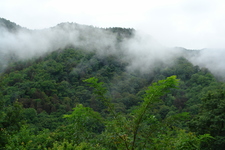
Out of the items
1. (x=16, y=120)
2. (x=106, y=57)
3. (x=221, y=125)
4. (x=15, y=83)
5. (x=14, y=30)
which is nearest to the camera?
(x=16, y=120)

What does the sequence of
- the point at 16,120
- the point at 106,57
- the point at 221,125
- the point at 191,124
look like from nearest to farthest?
the point at 16,120
the point at 221,125
the point at 191,124
the point at 106,57

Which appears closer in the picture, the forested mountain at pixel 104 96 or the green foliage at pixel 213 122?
the forested mountain at pixel 104 96

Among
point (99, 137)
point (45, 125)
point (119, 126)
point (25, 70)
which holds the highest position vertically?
point (119, 126)

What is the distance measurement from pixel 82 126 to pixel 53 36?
14451cm

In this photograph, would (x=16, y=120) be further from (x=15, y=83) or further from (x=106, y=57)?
(x=106, y=57)

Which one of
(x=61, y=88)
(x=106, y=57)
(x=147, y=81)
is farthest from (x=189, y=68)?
(x=61, y=88)

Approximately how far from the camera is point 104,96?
12.6 ft

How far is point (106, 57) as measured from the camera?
316 ft

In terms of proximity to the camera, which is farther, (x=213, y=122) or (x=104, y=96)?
(x=213, y=122)

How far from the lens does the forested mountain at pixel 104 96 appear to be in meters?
3.85

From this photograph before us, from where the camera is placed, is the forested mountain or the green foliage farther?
the green foliage

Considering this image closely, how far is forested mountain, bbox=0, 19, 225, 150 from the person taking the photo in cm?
385

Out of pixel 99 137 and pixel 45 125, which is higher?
pixel 99 137

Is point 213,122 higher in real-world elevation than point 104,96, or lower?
lower
